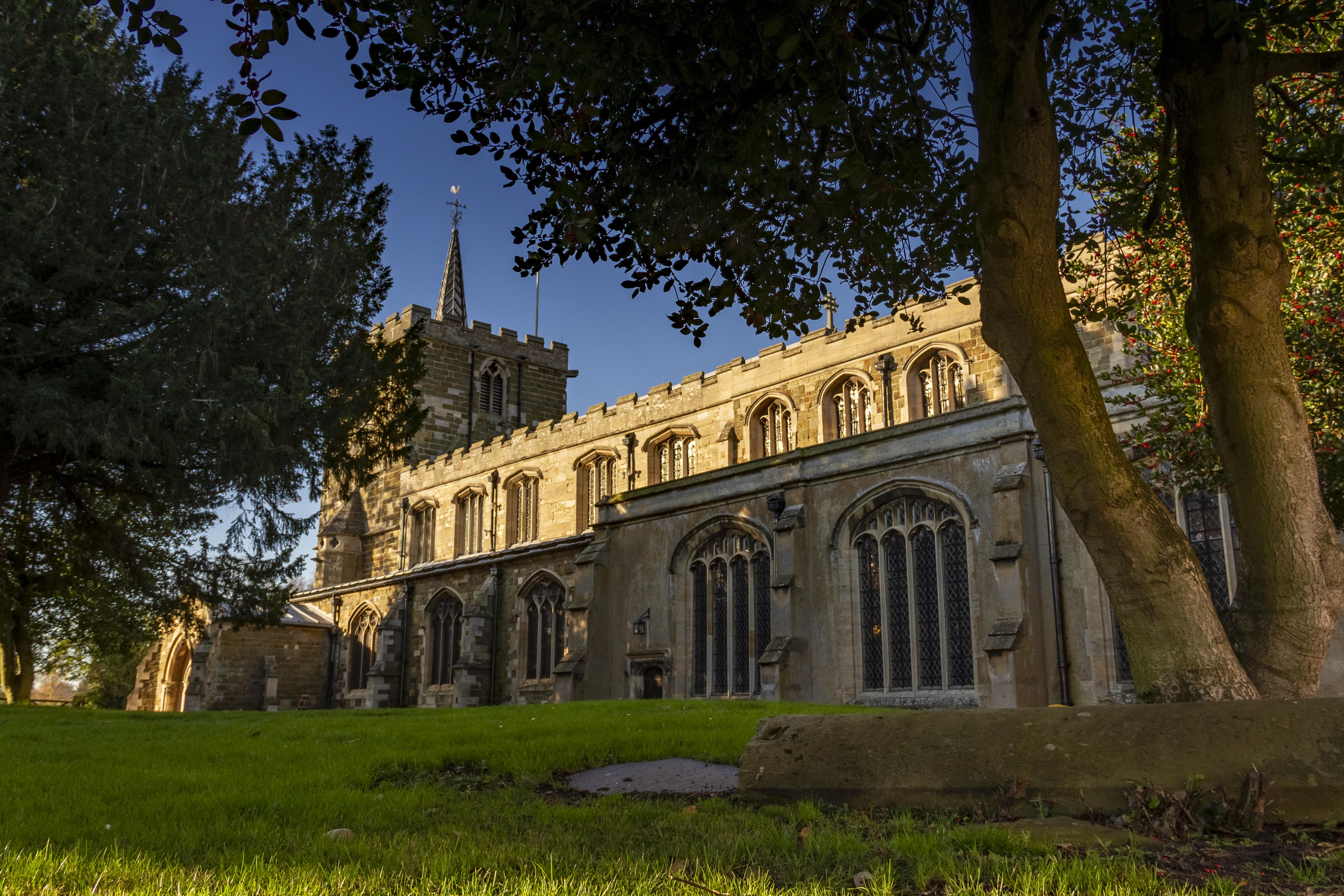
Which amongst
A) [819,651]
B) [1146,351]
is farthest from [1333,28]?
[819,651]

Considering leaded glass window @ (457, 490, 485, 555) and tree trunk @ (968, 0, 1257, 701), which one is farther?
leaded glass window @ (457, 490, 485, 555)

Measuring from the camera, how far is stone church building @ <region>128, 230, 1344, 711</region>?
1591 centimetres

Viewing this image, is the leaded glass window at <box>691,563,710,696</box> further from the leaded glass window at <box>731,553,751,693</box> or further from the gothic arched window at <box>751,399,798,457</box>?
the gothic arched window at <box>751,399,798,457</box>

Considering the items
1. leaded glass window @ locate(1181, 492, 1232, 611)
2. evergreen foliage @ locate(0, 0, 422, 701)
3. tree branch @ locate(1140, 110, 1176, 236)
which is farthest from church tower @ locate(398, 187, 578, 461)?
tree branch @ locate(1140, 110, 1176, 236)

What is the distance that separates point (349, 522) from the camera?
3962 cm

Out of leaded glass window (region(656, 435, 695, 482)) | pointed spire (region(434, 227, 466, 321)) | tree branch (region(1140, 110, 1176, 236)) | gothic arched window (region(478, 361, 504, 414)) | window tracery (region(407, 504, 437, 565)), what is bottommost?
tree branch (region(1140, 110, 1176, 236))

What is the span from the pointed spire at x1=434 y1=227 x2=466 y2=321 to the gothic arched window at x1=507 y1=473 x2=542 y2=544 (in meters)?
17.6

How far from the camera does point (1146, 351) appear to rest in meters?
13.1

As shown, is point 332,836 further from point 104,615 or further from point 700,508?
point 104,615

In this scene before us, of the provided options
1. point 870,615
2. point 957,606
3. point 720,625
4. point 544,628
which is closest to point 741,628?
point 720,625

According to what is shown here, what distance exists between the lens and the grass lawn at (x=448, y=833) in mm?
3379

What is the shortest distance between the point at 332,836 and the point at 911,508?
1458 centimetres

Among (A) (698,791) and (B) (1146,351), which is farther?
(B) (1146,351)

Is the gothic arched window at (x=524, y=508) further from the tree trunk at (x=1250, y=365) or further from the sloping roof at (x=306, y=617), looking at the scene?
the tree trunk at (x=1250, y=365)
